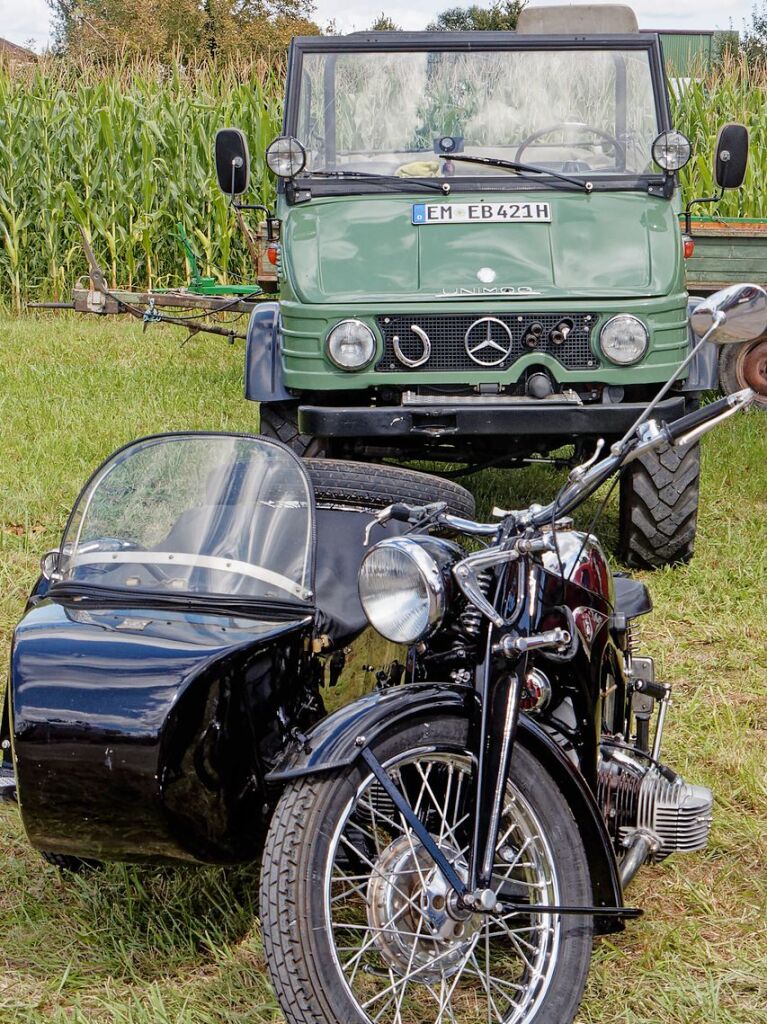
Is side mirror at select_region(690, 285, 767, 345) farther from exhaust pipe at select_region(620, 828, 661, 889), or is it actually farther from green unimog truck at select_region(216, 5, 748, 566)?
green unimog truck at select_region(216, 5, 748, 566)

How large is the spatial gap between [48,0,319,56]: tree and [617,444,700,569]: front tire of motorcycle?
32.8 m

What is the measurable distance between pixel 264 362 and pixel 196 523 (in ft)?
9.18

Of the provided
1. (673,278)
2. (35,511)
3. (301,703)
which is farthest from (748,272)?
(301,703)

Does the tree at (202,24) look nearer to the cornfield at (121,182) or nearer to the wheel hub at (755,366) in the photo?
the cornfield at (121,182)

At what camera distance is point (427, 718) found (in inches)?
92.4

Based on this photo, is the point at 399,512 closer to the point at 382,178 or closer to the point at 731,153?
the point at 382,178

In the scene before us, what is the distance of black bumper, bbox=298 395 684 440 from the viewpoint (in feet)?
16.9

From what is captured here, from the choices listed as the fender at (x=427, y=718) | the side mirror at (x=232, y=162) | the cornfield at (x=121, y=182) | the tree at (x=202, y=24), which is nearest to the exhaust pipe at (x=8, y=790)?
the fender at (x=427, y=718)

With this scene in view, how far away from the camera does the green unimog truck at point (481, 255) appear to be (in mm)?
5246

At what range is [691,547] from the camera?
5.68 meters

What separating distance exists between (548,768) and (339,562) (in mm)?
890

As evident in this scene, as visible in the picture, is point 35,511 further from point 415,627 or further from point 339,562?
point 415,627

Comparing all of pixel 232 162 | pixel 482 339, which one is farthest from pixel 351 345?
pixel 232 162

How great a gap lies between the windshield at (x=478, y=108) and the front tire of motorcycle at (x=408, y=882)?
13.4 feet
